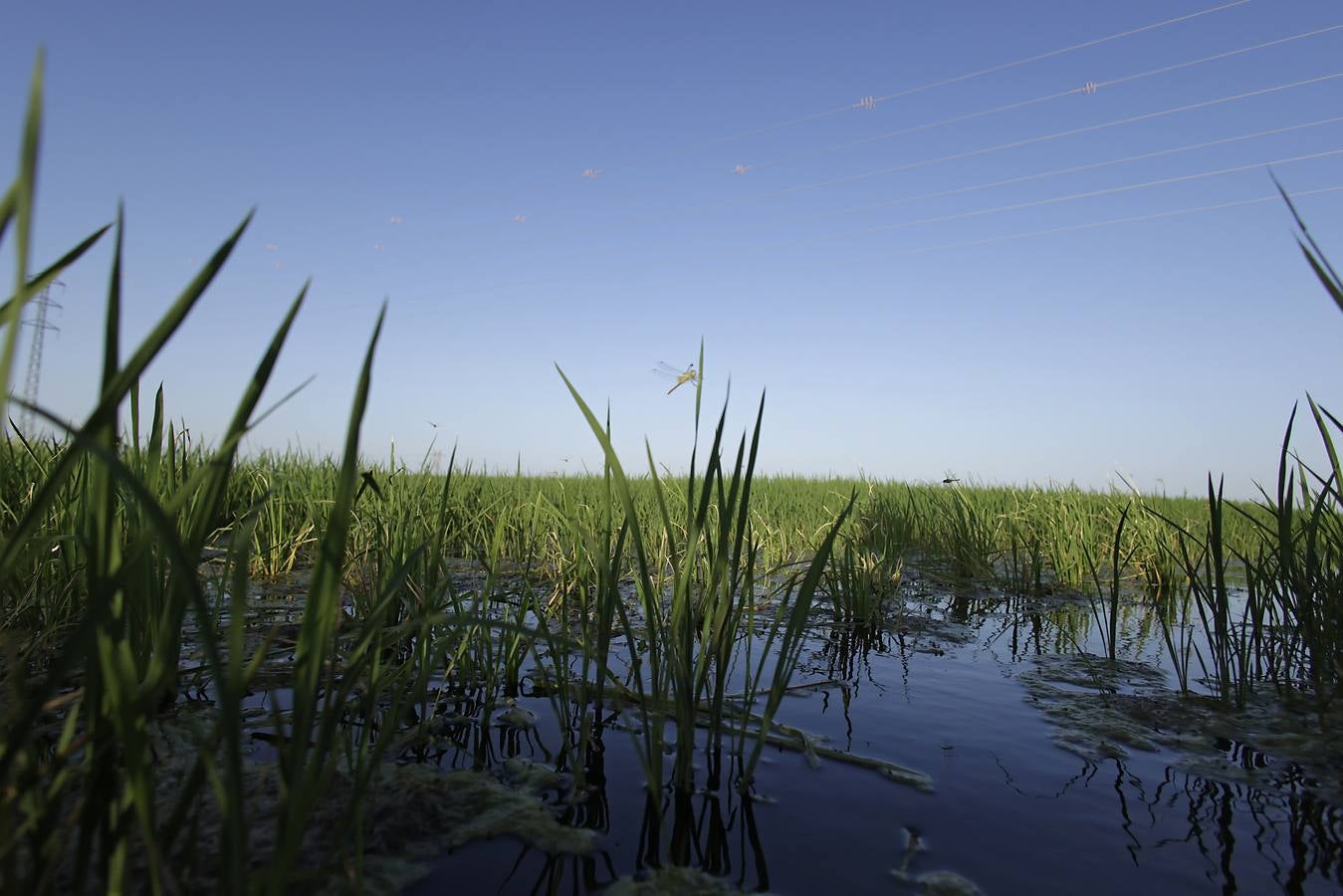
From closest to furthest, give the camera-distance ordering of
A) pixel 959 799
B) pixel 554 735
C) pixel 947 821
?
pixel 947 821 < pixel 959 799 < pixel 554 735

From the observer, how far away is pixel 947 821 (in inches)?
58.6

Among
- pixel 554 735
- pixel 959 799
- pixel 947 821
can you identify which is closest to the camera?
pixel 947 821

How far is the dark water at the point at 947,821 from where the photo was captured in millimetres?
1284

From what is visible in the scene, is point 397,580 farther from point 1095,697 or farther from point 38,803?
point 1095,697

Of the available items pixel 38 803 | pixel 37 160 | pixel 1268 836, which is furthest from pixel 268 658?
pixel 1268 836

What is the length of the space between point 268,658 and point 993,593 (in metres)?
4.19

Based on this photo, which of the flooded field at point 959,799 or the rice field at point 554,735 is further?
the flooded field at point 959,799

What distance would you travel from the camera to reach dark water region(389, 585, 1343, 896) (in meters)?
1.28

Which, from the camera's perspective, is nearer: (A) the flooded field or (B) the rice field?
(B) the rice field

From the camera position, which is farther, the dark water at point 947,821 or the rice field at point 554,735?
the dark water at point 947,821

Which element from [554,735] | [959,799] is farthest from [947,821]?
[554,735]

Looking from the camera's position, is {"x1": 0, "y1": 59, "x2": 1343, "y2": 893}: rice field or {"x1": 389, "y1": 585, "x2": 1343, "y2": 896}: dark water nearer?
{"x1": 0, "y1": 59, "x2": 1343, "y2": 893}: rice field

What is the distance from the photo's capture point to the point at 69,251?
2.93 ft

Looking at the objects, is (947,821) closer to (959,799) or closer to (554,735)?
(959,799)
